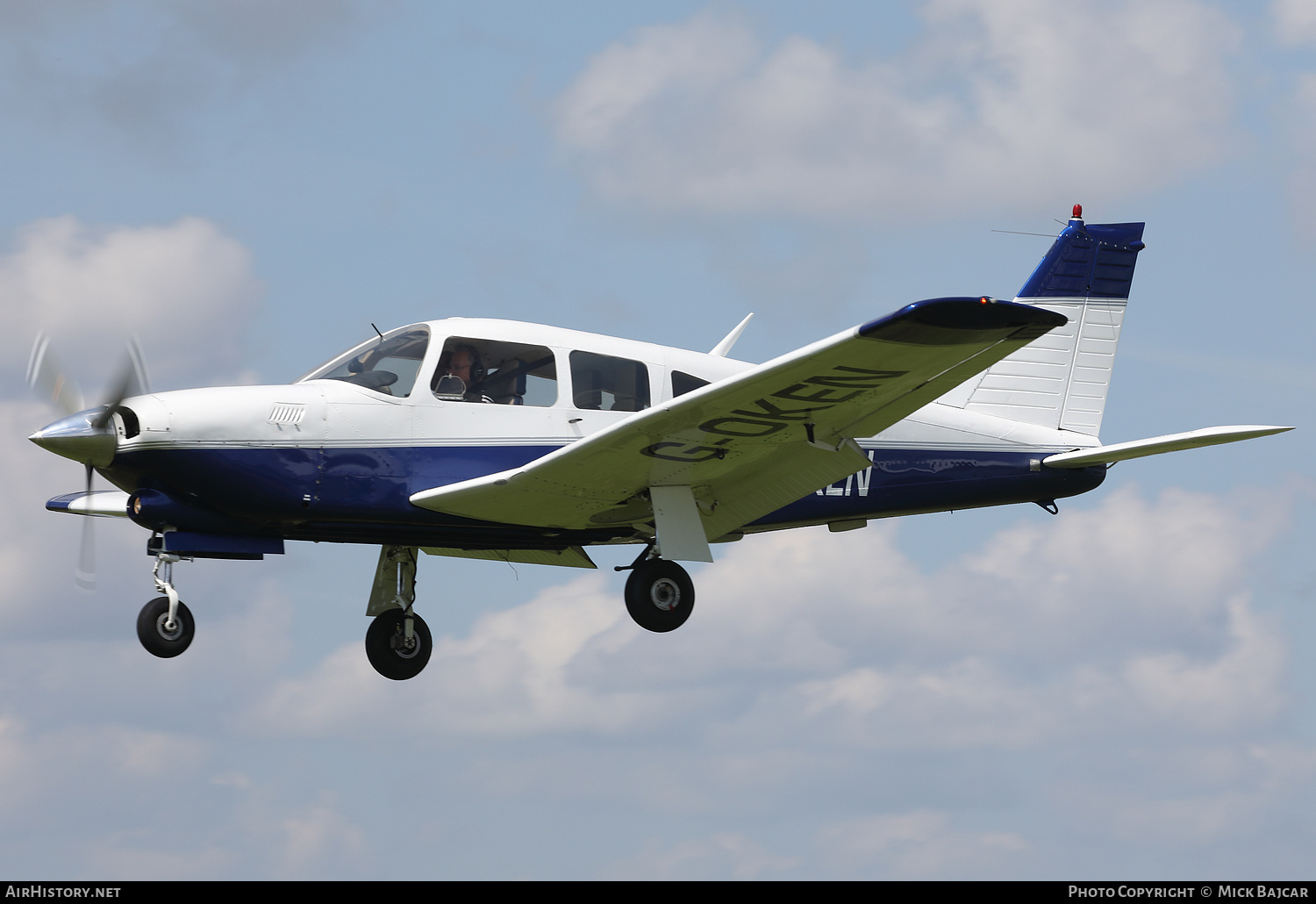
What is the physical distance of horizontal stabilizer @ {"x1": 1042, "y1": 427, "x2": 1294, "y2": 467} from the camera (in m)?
12.3

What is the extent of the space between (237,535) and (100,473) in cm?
121

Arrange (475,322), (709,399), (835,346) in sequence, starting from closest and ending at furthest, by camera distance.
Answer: (835,346)
(709,399)
(475,322)

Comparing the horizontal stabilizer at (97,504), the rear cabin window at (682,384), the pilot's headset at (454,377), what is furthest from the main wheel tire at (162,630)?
the rear cabin window at (682,384)

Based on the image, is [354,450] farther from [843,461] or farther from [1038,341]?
[1038,341]

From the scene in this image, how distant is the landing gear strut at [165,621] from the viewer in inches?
482

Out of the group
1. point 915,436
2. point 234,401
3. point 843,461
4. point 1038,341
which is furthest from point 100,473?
point 1038,341

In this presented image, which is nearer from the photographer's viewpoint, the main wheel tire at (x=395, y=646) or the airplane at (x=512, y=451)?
the airplane at (x=512, y=451)

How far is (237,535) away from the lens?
1246 cm

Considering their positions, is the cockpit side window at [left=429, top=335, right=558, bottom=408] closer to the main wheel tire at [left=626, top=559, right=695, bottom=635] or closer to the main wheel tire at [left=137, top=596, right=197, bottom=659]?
the main wheel tire at [left=626, top=559, right=695, bottom=635]

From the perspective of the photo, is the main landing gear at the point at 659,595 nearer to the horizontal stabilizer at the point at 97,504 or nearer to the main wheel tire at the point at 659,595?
the main wheel tire at the point at 659,595

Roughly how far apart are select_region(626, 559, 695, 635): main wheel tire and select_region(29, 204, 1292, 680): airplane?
0.06 feet

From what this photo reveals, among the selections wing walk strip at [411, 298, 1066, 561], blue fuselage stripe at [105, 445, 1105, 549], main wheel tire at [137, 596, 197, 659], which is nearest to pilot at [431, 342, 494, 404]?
blue fuselage stripe at [105, 445, 1105, 549]

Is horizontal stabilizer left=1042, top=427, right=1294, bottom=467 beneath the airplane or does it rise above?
above

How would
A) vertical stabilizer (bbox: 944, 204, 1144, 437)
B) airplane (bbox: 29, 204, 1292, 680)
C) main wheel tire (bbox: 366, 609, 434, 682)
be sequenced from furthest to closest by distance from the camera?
vertical stabilizer (bbox: 944, 204, 1144, 437) < main wheel tire (bbox: 366, 609, 434, 682) < airplane (bbox: 29, 204, 1292, 680)
